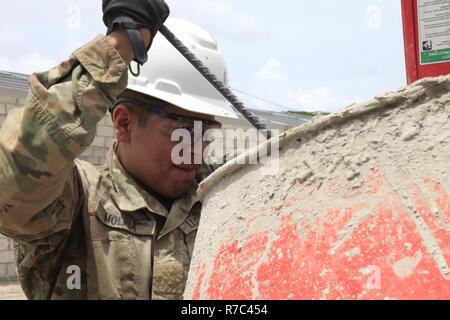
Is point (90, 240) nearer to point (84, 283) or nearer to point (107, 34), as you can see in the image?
point (84, 283)

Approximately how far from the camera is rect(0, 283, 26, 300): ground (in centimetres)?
686

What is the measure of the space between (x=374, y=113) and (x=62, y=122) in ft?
2.86

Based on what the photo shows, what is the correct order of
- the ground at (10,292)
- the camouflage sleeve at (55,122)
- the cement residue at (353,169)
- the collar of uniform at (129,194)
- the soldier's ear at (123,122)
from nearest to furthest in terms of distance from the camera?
the cement residue at (353,169) → the camouflage sleeve at (55,122) → the collar of uniform at (129,194) → the soldier's ear at (123,122) → the ground at (10,292)

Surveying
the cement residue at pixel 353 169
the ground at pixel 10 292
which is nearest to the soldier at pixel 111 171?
the cement residue at pixel 353 169

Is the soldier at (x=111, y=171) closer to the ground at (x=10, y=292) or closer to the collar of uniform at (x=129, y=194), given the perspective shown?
the collar of uniform at (x=129, y=194)

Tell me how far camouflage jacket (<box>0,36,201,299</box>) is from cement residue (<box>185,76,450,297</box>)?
66 centimetres

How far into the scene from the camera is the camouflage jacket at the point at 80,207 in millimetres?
1588

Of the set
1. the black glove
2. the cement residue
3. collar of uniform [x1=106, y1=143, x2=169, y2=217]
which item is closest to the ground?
collar of uniform [x1=106, y1=143, x2=169, y2=217]

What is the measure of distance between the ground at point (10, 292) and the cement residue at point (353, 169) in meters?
6.12

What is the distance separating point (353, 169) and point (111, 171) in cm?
149

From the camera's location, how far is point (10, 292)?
726 cm

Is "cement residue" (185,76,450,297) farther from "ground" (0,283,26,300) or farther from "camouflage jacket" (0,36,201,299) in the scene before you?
"ground" (0,283,26,300)

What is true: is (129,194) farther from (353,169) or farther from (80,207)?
(353,169)

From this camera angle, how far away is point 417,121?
96 cm
